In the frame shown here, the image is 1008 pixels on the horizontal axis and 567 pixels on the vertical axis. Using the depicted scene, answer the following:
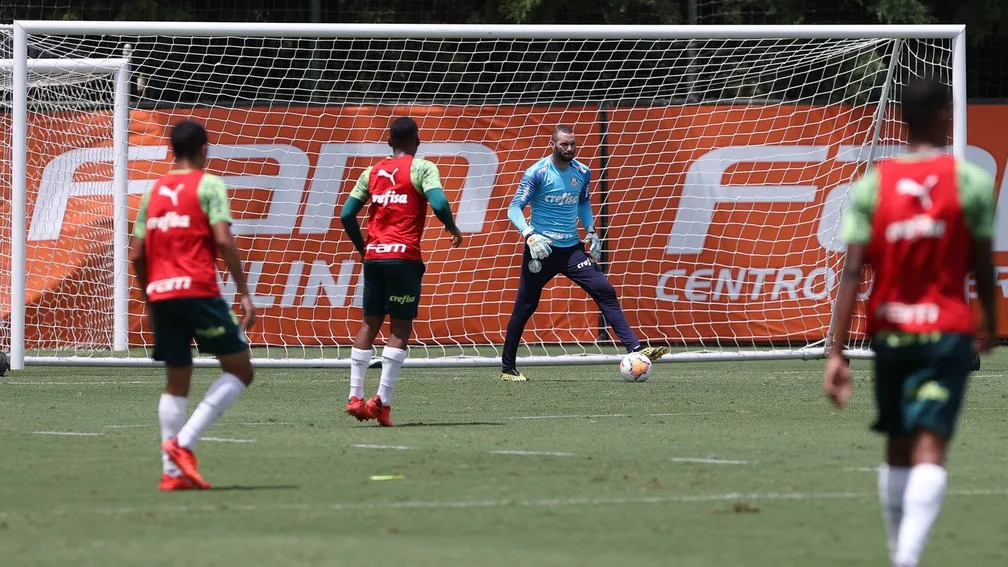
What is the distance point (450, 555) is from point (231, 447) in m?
4.07

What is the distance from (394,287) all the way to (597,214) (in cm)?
884

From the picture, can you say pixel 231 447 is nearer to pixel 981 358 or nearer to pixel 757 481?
pixel 757 481

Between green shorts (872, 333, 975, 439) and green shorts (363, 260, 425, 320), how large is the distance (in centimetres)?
621

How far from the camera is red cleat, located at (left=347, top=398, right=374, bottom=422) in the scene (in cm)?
1128

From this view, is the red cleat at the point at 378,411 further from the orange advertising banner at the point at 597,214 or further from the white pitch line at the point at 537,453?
the orange advertising banner at the point at 597,214

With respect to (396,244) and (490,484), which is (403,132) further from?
(490,484)

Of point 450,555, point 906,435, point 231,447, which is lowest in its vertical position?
point 231,447

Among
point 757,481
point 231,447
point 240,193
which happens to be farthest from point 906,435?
point 240,193

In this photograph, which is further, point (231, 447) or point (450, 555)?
point (231, 447)

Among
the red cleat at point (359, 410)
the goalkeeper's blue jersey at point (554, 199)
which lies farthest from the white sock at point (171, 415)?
the goalkeeper's blue jersey at point (554, 199)

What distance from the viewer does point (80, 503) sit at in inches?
299

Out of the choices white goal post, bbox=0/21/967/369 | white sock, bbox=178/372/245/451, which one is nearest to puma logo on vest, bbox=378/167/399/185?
white sock, bbox=178/372/245/451

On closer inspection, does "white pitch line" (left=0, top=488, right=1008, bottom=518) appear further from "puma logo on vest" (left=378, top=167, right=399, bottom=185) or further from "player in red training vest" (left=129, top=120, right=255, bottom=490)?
"puma logo on vest" (left=378, top=167, right=399, bottom=185)

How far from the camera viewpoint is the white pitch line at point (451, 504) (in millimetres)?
7352
